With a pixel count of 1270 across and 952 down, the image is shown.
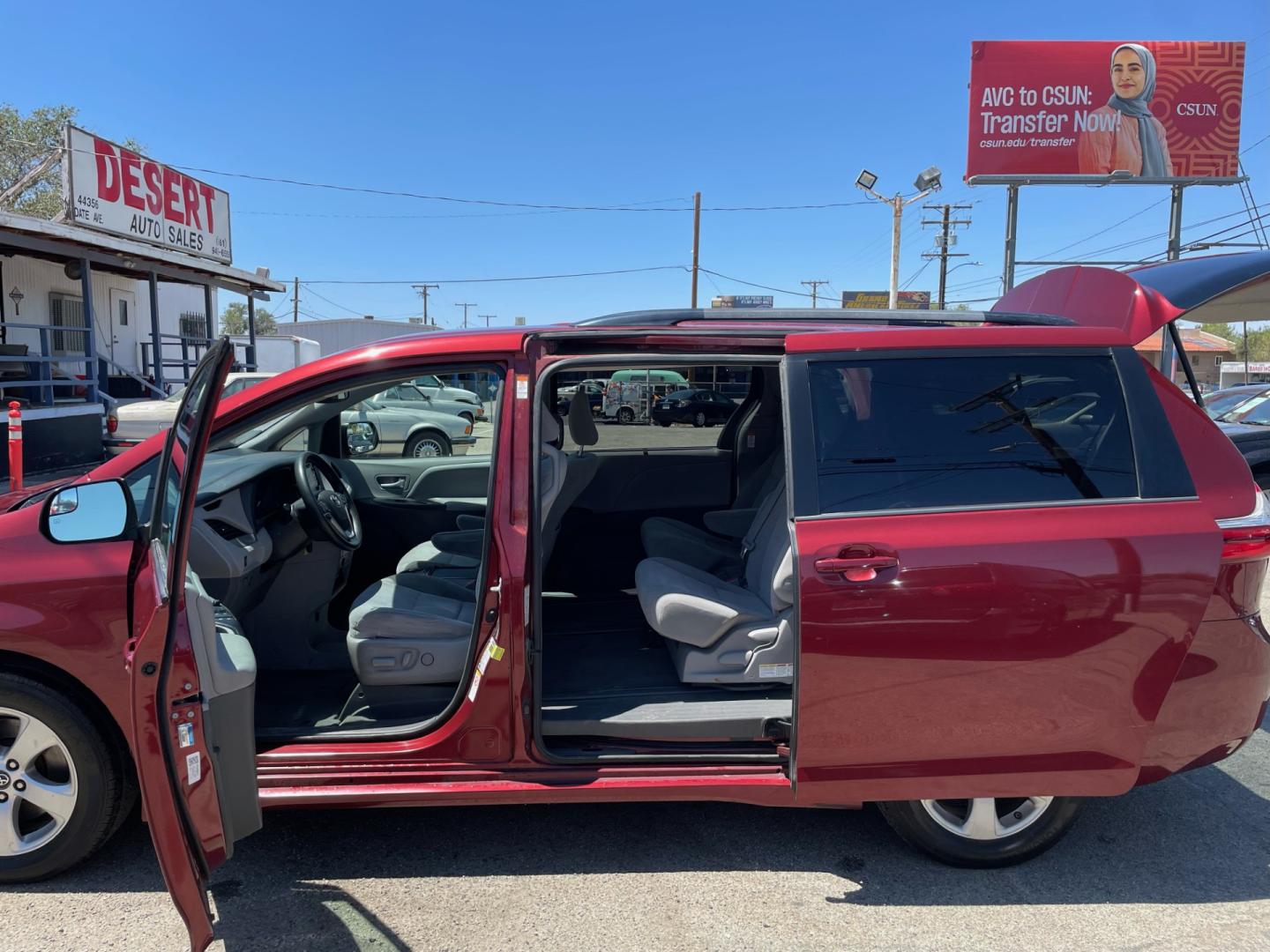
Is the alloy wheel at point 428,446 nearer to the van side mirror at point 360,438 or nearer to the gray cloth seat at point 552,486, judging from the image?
the van side mirror at point 360,438

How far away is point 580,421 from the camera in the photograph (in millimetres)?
4070

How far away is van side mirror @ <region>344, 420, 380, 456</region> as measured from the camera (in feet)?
18.1

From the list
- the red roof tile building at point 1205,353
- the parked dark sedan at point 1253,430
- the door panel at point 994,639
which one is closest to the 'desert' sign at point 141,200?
the door panel at point 994,639

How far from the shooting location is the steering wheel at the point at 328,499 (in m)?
3.35

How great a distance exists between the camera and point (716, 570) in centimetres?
391

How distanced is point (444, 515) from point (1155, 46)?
2234 cm

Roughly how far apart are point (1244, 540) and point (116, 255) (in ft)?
55.8

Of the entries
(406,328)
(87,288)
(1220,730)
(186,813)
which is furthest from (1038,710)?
(406,328)

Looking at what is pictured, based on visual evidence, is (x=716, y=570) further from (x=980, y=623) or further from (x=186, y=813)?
(x=186, y=813)

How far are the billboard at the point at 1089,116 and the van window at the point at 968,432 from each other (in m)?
18.7

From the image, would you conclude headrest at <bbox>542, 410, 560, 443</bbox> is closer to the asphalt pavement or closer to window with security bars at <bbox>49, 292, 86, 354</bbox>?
the asphalt pavement

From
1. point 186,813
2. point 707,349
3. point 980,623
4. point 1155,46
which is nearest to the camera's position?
point 186,813

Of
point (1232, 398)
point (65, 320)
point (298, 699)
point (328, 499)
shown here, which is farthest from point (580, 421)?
point (65, 320)

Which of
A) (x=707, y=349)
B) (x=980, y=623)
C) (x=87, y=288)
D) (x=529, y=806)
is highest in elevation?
(x=87, y=288)
